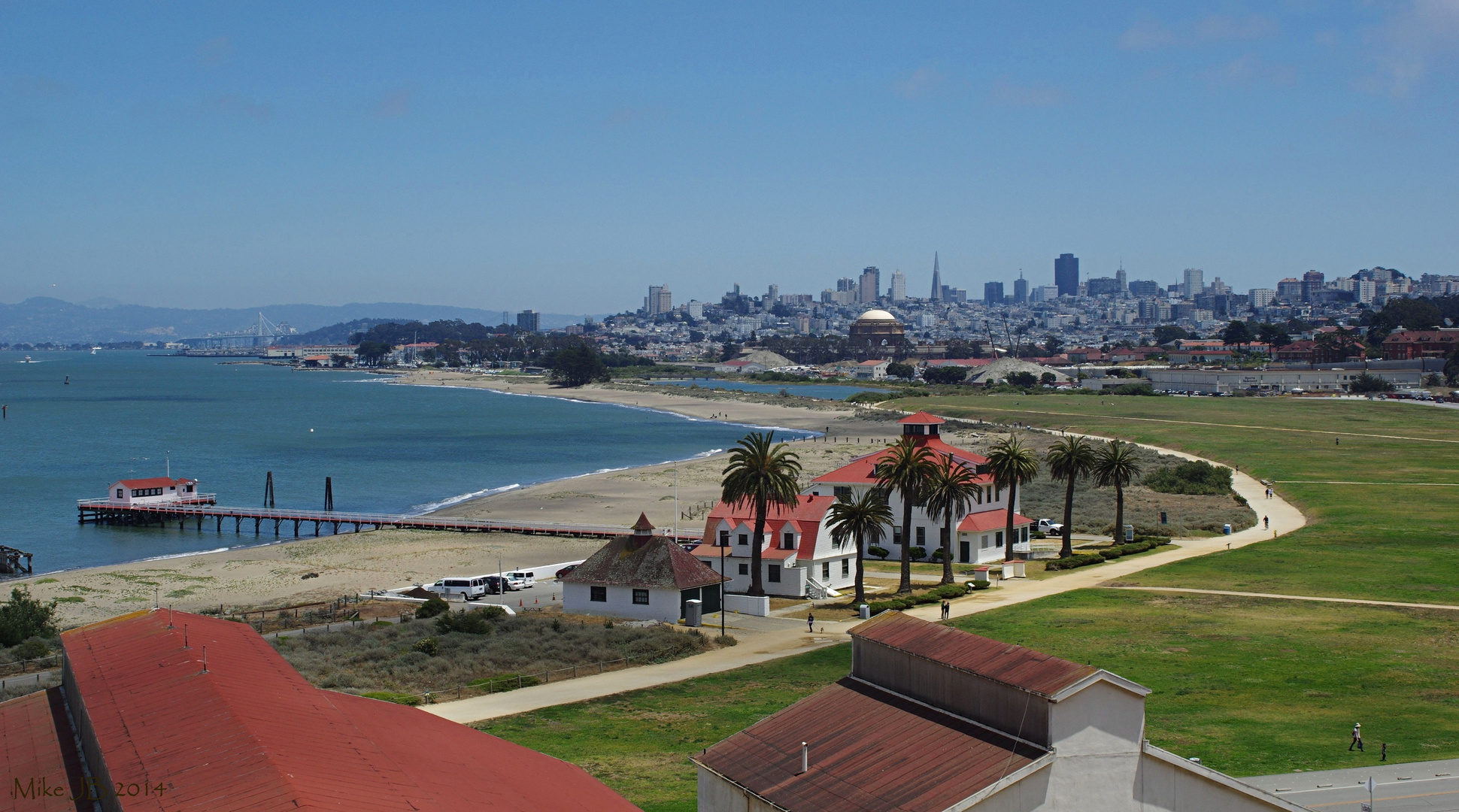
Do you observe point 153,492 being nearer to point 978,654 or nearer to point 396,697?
point 396,697

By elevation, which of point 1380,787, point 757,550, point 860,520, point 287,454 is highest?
point 860,520

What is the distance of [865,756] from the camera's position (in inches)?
752

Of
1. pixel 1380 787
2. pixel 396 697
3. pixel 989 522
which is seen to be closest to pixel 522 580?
pixel 989 522

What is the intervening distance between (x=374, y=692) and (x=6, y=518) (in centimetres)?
6421

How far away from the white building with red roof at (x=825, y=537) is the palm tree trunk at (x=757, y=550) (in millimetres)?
936

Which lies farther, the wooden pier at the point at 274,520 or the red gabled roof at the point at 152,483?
the red gabled roof at the point at 152,483

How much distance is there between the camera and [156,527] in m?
83.4

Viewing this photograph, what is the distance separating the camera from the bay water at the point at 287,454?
268ft

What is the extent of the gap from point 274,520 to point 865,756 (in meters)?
72.0

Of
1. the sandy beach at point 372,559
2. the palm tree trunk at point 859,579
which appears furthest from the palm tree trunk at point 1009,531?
the sandy beach at point 372,559

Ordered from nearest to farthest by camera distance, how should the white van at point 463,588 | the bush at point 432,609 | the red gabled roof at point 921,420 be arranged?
the bush at point 432,609, the white van at point 463,588, the red gabled roof at point 921,420

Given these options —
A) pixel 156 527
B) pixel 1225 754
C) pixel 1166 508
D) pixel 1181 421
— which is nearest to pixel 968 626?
pixel 1225 754

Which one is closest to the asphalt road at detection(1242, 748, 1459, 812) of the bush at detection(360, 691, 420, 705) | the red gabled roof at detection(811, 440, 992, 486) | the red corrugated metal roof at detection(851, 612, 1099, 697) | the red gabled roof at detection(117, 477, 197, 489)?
the red corrugated metal roof at detection(851, 612, 1099, 697)

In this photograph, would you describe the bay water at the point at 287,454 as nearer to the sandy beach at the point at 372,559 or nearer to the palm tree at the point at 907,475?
the sandy beach at the point at 372,559
